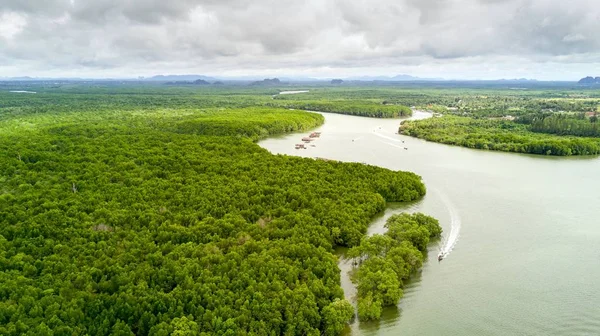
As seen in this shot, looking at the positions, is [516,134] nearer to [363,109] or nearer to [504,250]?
[363,109]

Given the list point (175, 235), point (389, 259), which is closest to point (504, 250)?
point (389, 259)

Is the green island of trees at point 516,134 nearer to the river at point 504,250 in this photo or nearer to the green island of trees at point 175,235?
the river at point 504,250

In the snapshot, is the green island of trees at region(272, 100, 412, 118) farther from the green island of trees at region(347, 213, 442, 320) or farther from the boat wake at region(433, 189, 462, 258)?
the green island of trees at region(347, 213, 442, 320)

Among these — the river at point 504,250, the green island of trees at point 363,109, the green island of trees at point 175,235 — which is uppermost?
the green island of trees at point 363,109

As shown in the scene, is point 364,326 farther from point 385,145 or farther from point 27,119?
point 27,119

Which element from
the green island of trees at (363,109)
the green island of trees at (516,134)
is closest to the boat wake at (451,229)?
the green island of trees at (516,134)

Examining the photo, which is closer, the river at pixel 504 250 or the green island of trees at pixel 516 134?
the river at pixel 504 250
